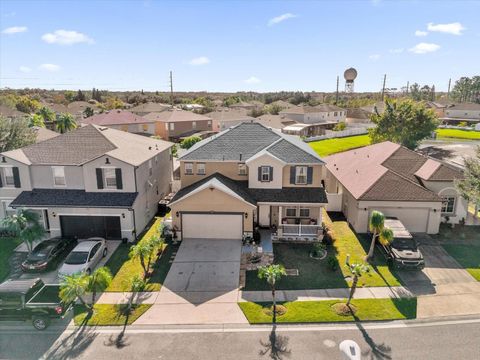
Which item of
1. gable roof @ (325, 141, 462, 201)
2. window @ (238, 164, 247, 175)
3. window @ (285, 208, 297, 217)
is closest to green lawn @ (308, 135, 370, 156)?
gable roof @ (325, 141, 462, 201)

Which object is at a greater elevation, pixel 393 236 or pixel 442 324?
pixel 393 236

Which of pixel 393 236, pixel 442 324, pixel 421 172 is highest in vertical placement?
pixel 421 172

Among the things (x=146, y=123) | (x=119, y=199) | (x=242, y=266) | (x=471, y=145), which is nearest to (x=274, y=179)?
(x=242, y=266)

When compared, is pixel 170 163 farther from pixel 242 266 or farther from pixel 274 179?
pixel 242 266

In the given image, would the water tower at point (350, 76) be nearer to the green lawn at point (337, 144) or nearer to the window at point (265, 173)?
the green lawn at point (337, 144)

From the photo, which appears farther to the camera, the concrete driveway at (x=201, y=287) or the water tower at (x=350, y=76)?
the water tower at (x=350, y=76)

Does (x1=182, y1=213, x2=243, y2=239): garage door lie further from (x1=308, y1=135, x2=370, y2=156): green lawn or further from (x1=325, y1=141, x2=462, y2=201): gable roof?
(x1=308, y1=135, x2=370, y2=156): green lawn

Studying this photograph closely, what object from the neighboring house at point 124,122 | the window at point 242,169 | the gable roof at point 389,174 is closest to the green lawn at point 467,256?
the gable roof at point 389,174
